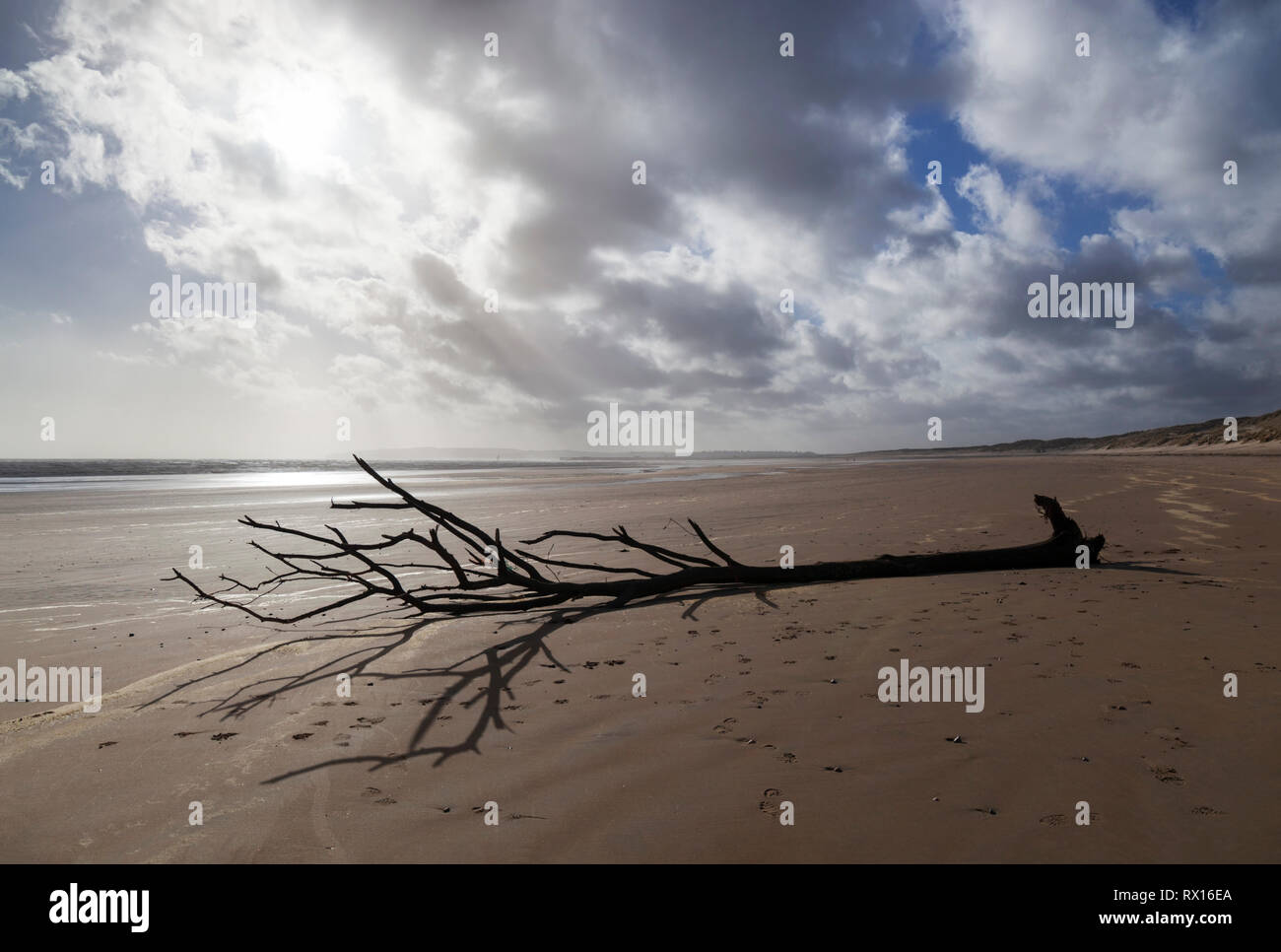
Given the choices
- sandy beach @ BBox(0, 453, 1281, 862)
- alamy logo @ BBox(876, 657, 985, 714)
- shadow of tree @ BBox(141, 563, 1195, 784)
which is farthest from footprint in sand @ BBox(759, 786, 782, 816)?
shadow of tree @ BBox(141, 563, 1195, 784)

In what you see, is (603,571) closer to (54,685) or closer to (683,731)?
(683,731)

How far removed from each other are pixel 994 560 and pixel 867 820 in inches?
259

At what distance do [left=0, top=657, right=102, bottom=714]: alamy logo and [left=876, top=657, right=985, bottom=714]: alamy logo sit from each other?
546 cm

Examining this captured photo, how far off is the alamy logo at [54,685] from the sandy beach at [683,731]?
0.55ft

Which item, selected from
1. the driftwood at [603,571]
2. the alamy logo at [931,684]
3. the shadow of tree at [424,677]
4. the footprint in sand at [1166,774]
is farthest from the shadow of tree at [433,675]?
the footprint in sand at [1166,774]

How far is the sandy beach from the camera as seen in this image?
2.58 meters

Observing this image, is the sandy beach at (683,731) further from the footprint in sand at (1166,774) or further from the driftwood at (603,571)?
the driftwood at (603,571)
